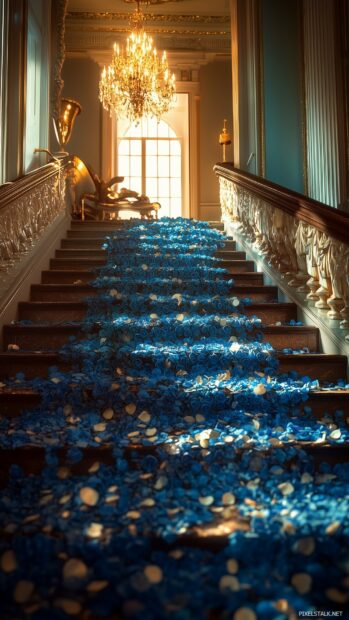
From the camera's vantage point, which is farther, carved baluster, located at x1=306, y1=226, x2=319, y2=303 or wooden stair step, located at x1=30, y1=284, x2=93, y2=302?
wooden stair step, located at x1=30, y1=284, x2=93, y2=302

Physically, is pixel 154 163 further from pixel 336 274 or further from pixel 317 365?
pixel 317 365

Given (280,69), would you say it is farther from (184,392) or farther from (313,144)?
(184,392)

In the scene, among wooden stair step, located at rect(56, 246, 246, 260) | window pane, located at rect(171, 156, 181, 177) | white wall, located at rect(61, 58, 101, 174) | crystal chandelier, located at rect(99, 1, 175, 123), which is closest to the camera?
wooden stair step, located at rect(56, 246, 246, 260)

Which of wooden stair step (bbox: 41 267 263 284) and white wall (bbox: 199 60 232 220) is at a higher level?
white wall (bbox: 199 60 232 220)

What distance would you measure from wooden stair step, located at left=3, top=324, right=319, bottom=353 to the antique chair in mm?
5213

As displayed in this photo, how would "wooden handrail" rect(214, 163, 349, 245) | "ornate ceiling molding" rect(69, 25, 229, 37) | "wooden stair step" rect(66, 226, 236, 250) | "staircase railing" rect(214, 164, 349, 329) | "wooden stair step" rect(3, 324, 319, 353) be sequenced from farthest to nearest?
"ornate ceiling molding" rect(69, 25, 229, 37) < "wooden stair step" rect(66, 226, 236, 250) < "wooden stair step" rect(3, 324, 319, 353) < "staircase railing" rect(214, 164, 349, 329) < "wooden handrail" rect(214, 163, 349, 245)

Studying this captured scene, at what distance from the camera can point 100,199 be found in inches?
327

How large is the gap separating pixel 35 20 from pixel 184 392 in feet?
14.6

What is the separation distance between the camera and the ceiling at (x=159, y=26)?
9.34 metres

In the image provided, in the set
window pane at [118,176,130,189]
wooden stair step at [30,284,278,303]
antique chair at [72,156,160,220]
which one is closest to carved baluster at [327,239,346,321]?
wooden stair step at [30,284,278,303]

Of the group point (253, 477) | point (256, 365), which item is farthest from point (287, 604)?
point (256, 365)

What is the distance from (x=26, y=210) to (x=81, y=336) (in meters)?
1.47

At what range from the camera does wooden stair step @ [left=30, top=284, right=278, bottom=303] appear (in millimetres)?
3744

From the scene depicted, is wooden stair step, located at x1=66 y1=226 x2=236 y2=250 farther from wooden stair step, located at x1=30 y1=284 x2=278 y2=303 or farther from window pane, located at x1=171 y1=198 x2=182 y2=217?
window pane, located at x1=171 y1=198 x2=182 y2=217
